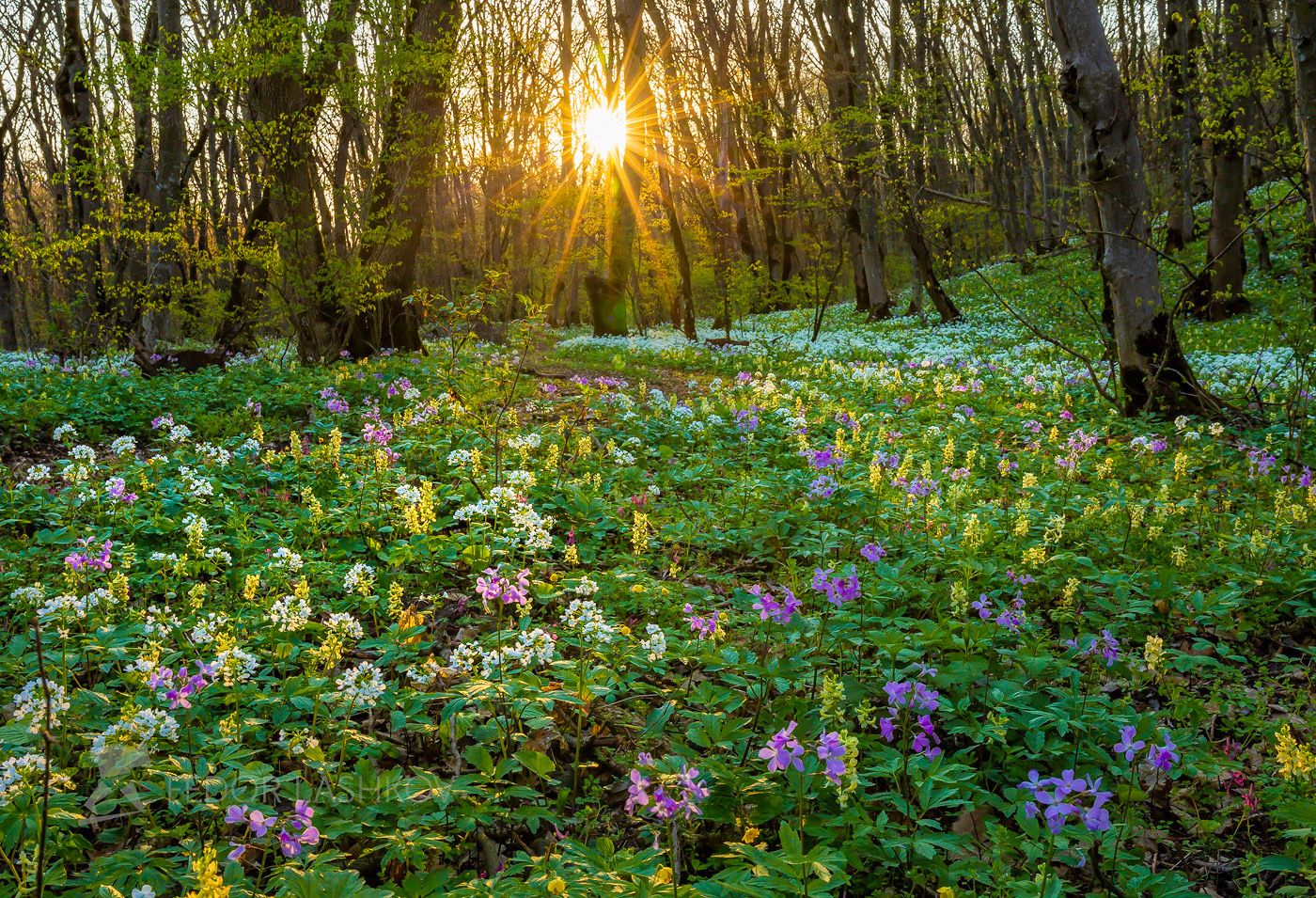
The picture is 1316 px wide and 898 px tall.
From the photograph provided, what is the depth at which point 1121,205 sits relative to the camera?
6961 millimetres

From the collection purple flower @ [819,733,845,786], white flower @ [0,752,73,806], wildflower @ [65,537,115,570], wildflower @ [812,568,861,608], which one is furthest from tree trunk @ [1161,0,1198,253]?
white flower @ [0,752,73,806]

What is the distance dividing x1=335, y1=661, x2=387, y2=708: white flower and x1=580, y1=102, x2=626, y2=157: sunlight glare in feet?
63.1

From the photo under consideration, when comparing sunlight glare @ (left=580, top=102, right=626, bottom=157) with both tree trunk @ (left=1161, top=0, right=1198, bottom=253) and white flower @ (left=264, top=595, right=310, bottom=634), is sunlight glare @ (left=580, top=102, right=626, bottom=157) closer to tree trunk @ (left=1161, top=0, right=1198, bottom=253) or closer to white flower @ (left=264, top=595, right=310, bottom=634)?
tree trunk @ (left=1161, top=0, right=1198, bottom=253)

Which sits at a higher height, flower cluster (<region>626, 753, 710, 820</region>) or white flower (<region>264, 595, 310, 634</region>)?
white flower (<region>264, 595, 310, 634</region>)

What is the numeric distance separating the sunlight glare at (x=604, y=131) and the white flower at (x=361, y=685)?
63.1 feet

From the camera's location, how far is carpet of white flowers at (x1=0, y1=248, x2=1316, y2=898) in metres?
1.94

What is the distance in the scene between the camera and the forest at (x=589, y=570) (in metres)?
2.03

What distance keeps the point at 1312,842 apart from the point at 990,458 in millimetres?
A: 4336

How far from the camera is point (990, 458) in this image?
6344 millimetres

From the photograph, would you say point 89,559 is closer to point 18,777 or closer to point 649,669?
point 18,777

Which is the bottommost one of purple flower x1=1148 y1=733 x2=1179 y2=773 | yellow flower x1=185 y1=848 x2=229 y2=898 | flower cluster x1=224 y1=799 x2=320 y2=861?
purple flower x1=1148 y1=733 x2=1179 y2=773

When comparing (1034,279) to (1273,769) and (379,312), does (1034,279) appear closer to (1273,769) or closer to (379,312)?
(379,312)

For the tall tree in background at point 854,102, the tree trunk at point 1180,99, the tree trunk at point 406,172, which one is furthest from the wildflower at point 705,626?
the tall tree in background at point 854,102

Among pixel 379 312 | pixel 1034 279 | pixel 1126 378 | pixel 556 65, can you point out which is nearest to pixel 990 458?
pixel 1126 378
